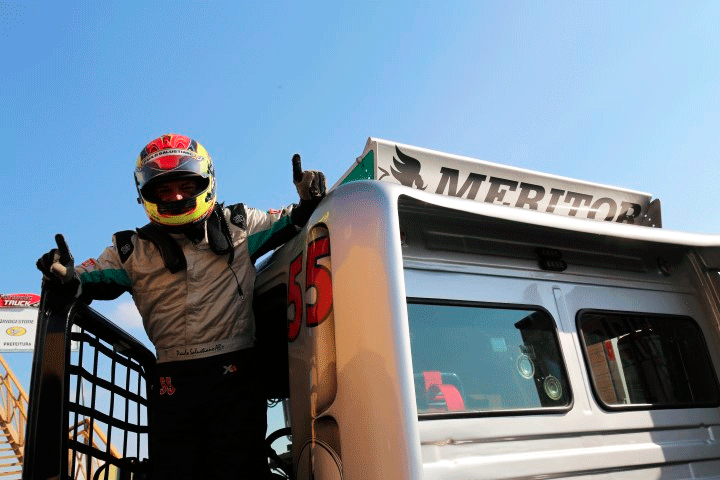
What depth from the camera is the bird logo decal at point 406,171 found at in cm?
275

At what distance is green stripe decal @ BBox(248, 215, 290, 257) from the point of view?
295cm

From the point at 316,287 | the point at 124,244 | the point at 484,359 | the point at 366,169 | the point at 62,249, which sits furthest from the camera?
the point at 124,244

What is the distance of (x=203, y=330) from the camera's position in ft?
9.32

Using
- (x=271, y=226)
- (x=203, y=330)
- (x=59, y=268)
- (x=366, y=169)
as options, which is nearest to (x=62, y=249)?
(x=59, y=268)

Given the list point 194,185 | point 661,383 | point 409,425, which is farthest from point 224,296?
point 661,383

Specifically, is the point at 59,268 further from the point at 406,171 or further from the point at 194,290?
the point at 406,171

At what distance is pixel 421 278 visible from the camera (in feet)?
Result: 8.09

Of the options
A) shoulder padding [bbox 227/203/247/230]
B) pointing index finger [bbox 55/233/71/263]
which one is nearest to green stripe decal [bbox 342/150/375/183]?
shoulder padding [bbox 227/203/247/230]

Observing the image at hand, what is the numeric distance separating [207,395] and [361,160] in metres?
1.26

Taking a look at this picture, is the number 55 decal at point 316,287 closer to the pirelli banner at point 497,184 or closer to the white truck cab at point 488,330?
the white truck cab at point 488,330

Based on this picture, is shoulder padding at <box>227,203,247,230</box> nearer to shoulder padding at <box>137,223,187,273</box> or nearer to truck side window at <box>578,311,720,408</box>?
shoulder padding at <box>137,223,187,273</box>

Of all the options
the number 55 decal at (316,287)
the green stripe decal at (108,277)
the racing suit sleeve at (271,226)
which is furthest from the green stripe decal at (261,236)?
the green stripe decal at (108,277)

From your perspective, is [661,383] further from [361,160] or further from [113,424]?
[113,424]

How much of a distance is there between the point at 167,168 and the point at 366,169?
0.95m
